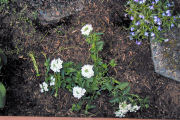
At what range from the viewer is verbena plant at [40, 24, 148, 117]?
2.17 metres

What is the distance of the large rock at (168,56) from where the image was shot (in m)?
2.48

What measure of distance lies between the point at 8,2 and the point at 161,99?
7.19 feet

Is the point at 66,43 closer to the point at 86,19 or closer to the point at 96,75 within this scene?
the point at 86,19

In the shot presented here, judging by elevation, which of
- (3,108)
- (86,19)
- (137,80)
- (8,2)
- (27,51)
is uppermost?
(8,2)

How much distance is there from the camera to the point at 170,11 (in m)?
2.59

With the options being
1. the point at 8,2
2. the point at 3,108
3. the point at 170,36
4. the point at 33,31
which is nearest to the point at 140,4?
the point at 170,36

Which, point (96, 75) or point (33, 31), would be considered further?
point (33, 31)

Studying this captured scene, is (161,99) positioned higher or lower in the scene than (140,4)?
lower

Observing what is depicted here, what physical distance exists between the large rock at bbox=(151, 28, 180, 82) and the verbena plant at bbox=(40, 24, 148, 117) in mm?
436

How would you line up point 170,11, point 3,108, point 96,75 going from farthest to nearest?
1. point 170,11
2. point 3,108
3. point 96,75

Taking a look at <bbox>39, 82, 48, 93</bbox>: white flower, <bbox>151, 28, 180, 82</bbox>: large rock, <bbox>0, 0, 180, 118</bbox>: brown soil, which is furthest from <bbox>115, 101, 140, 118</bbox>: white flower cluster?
<bbox>39, 82, 48, 93</bbox>: white flower

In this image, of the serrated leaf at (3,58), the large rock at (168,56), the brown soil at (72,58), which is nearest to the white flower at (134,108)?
the brown soil at (72,58)

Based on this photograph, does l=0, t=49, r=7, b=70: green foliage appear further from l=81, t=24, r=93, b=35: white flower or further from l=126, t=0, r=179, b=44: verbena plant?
l=126, t=0, r=179, b=44: verbena plant

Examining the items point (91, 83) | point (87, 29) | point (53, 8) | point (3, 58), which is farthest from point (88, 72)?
point (53, 8)
